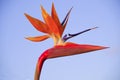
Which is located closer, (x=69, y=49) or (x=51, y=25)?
(x=69, y=49)

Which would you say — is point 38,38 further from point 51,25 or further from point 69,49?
point 69,49

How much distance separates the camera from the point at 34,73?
4.56 ft

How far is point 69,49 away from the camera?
1240 mm

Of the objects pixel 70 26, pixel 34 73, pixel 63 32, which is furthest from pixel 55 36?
pixel 34 73

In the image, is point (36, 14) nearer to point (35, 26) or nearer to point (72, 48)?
point (35, 26)

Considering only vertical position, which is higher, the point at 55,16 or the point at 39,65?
the point at 55,16

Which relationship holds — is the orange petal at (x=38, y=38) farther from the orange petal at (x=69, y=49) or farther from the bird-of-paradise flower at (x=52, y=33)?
the orange petal at (x=69, y=49)

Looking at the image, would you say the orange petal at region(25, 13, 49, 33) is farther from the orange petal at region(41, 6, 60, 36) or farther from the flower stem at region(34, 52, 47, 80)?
the flower stem at region(34, 52, 47, 80)

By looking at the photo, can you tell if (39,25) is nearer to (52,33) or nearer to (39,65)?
(52,33)

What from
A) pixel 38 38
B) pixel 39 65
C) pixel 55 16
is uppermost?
pixel 55 16

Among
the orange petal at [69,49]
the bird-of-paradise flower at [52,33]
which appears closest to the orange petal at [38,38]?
the bird-of-paradise flower at [52,33]

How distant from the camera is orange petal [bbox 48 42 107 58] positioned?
3.96 ft

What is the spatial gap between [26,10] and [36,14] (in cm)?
9

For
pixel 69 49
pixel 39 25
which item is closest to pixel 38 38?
pixel 39 25
